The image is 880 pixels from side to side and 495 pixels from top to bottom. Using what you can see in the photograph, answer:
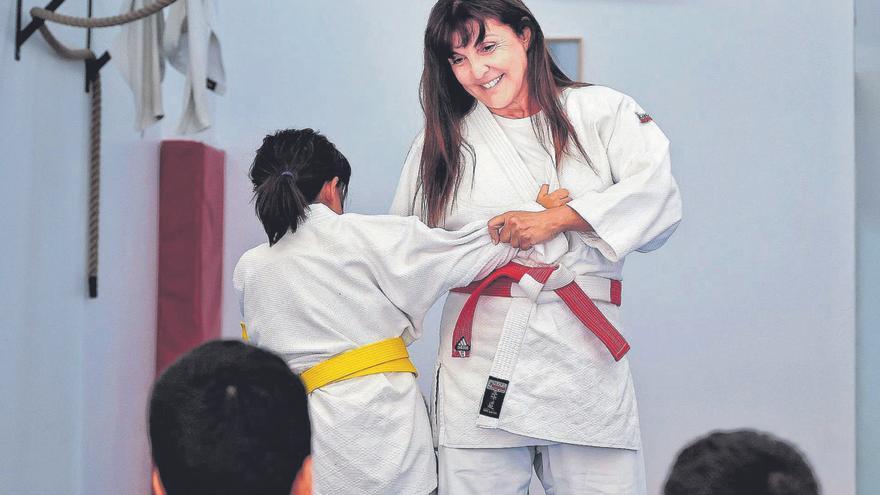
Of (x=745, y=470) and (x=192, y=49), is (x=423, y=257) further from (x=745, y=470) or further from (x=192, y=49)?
(x=192, y=49)

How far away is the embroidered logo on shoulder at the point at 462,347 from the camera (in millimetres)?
1918

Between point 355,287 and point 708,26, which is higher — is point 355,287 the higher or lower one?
the lower one

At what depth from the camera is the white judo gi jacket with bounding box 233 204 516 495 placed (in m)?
1.85

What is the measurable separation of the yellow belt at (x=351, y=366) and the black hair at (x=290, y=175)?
0.26m

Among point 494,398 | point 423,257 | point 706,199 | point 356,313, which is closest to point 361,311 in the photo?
point 356,313

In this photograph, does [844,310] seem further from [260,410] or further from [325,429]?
[260,410]

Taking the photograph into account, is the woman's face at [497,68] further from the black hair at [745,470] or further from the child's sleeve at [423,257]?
the black hair at [745,470]

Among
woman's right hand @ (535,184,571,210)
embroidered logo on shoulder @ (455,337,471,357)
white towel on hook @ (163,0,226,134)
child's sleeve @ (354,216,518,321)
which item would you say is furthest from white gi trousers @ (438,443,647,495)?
white towel on hook @ (163,0,226,134)

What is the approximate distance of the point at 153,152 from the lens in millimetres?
3107

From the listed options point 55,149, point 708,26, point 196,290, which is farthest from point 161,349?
point 708,26

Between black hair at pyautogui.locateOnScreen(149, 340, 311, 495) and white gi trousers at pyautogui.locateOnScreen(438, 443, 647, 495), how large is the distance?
3.01ft

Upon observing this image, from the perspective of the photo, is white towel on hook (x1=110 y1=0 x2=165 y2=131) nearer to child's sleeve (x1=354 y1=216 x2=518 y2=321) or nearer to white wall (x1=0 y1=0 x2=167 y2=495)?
white wall (x1=0 y1=0 x2=167 y2=495)

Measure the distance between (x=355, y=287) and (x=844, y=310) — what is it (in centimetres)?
177

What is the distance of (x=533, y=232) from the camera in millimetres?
1839
